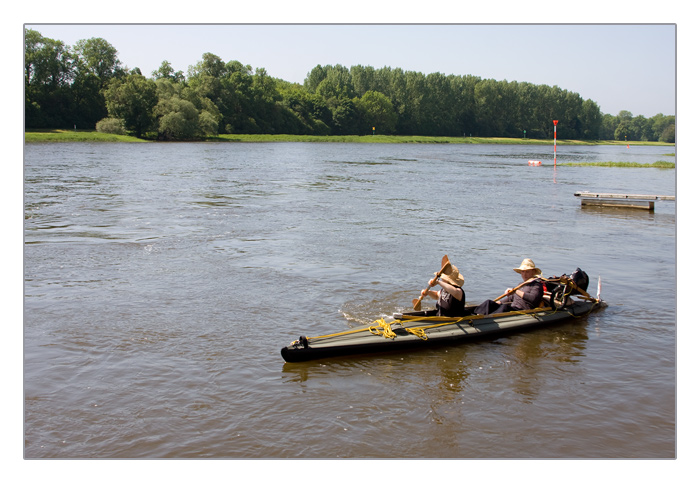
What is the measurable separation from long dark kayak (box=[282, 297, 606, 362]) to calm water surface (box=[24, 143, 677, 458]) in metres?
0.25

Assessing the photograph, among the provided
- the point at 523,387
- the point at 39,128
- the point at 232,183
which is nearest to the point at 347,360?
the point at 523,387

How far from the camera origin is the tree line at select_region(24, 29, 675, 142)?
85500mm

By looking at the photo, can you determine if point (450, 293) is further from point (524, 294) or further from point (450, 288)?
point (524, 294)

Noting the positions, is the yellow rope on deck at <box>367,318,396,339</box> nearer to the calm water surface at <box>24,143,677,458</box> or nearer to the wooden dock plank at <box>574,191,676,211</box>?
the calm water surface at <box>24,143,677,458</box>

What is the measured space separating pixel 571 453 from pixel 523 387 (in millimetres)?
1869

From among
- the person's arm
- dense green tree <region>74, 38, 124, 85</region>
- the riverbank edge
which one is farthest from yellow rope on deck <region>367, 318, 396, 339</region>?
dense green tree <region>74, 38, 124, 85</region>

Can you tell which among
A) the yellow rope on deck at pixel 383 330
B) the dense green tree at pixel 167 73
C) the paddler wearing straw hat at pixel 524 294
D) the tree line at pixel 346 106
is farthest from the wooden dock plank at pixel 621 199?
the dense green tree at pixel 167 73

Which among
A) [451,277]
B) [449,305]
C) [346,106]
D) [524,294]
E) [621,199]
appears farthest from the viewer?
[346,106]

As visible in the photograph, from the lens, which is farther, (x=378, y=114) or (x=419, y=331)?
(x=378, y=114)

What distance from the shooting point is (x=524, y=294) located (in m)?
12.2

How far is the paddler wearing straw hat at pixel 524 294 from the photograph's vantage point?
11859mm

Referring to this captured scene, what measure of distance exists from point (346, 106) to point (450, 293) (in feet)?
397

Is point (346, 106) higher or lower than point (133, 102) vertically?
higher

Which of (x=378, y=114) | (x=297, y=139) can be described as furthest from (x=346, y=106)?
(x=297, y=139)
